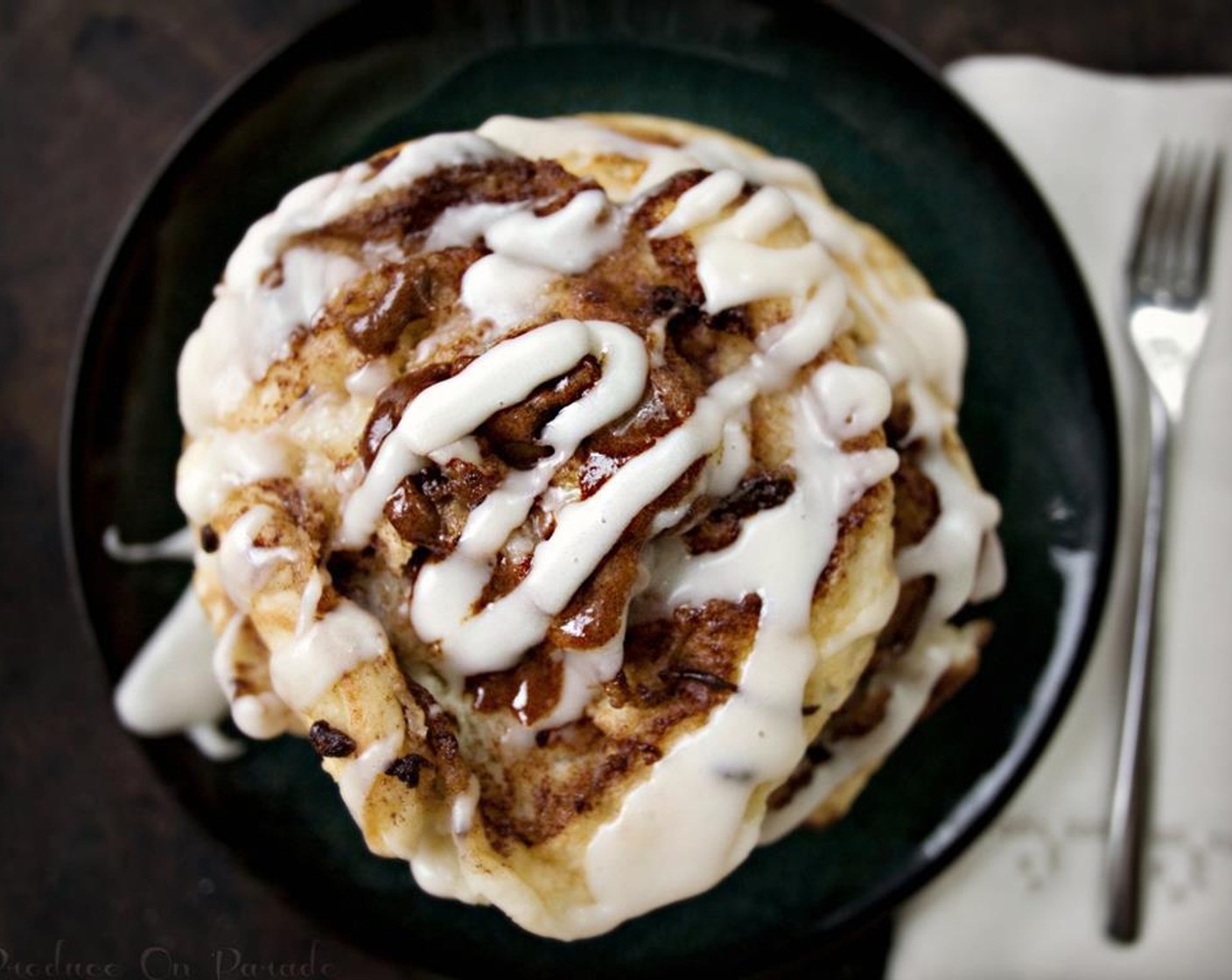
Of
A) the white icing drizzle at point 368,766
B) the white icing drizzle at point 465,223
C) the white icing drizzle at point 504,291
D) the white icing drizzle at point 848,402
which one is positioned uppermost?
the white icing drizzle at point 465,223

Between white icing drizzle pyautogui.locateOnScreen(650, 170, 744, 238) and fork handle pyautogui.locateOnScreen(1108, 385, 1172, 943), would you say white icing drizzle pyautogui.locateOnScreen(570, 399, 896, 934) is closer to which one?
white icing drizzle pyautogui.locateOnScreen(650, 170, 744, 238)

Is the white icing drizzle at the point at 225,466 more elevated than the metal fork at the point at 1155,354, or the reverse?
the white icing drizzle at the point at 225,466

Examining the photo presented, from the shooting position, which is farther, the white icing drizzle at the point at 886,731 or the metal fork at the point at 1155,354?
the metal fork at the point at 1155,354

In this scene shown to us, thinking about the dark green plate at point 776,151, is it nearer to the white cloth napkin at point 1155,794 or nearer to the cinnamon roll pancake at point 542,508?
the white cloth napkin at point 1155,794

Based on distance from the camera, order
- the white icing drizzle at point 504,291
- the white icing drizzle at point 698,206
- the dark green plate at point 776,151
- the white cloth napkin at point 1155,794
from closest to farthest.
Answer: the white icing drizzle at point 504,291
the white icing drizzle at point 698,206
the dark green plate at point 776,151
the white cloth napkin at point 1155,794

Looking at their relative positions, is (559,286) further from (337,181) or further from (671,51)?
(671,51)

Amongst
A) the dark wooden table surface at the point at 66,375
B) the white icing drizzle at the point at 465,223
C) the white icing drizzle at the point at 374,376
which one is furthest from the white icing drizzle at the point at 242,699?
the dark wooden table surface at the point at 66,375

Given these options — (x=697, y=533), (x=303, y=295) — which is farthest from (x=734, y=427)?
(x=303, y=295)

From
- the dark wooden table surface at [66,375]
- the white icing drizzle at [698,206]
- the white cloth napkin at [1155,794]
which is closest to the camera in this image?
the white icing drizzle at [698,206]
